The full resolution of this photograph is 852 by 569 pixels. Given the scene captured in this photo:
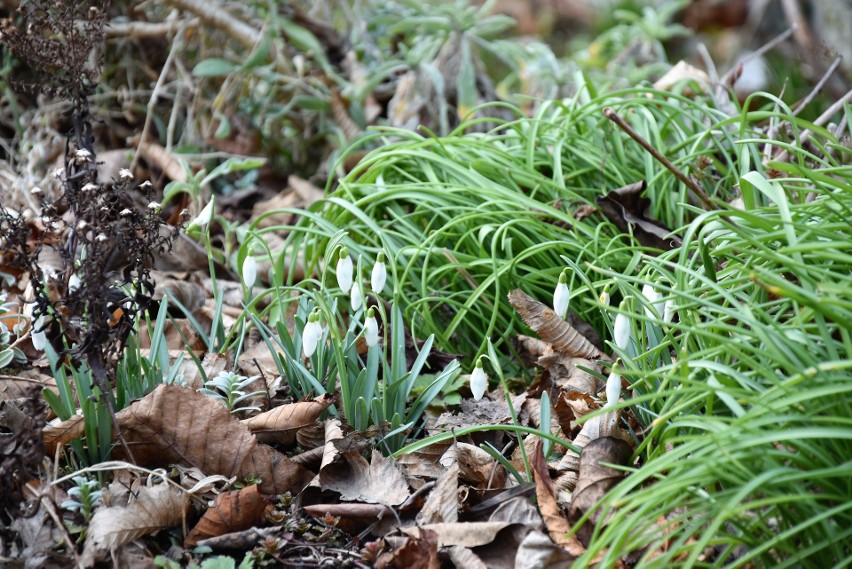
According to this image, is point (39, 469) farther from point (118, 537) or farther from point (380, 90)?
point (380, 90)

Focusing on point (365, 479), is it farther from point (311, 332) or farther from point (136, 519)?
point (136, 519)

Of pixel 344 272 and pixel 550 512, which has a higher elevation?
pixel 344 272

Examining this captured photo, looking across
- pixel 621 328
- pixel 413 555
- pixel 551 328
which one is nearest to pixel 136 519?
pixel 413 555

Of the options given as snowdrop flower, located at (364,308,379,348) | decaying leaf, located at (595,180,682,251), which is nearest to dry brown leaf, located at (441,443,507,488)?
snowdrop flower, located at (364,308,379,348)

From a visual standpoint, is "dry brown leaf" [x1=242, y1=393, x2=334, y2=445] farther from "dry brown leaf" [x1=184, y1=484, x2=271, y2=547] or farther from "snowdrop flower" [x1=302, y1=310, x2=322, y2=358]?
"dry brown leaf" [x1=184, y1=484, x2=271, y2=547]

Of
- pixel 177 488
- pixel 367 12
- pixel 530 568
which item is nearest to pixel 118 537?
pixel 177 488

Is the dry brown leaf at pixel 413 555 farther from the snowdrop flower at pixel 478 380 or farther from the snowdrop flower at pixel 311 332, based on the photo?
the snowdrop flower at pixel 311 332
